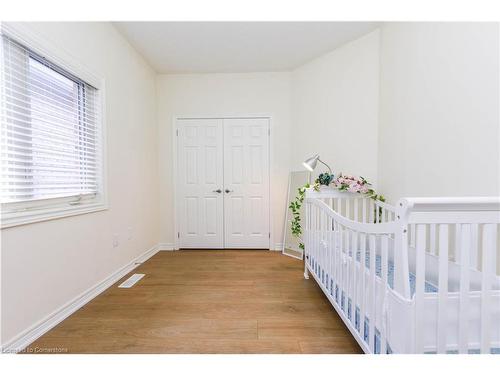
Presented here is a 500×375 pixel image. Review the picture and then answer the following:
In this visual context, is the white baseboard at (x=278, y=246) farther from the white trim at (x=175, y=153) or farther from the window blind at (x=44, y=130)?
the window blind at (x=44, y=130)

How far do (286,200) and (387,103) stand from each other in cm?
160

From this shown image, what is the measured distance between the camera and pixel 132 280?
236 cm

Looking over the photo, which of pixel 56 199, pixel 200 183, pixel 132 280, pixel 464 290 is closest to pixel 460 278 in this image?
pixel 464 290

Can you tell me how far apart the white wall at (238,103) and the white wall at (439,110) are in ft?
4.00

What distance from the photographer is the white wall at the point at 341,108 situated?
2586 millimetres

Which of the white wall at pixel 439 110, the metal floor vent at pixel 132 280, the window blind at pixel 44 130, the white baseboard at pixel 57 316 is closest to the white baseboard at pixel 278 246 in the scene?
the white wall at pixel 439 110

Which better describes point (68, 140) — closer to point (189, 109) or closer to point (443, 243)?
point (189, 109)

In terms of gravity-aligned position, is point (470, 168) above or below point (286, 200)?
above

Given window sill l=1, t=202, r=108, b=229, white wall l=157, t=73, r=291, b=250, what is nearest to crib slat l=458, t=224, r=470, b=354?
window sill l=1, t=202, r=108, b=229

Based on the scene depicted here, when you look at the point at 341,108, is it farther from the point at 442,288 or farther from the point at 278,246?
the point at 442,288

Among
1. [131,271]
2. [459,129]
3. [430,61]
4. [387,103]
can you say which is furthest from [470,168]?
[131,271]

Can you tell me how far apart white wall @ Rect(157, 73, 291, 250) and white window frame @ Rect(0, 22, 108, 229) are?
3.99ft

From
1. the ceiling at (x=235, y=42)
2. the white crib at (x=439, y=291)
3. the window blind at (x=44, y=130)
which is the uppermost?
the ceiling at (x=235, y=42)

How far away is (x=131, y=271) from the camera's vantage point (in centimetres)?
259
